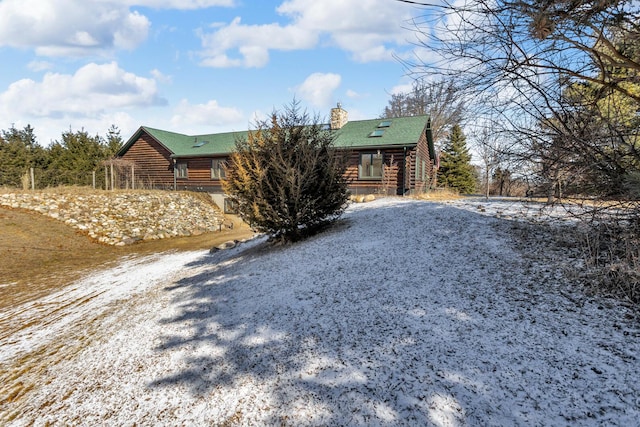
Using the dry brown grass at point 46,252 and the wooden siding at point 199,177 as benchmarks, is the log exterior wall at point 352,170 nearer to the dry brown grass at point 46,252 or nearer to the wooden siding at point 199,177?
the wooden siding at point 199,177

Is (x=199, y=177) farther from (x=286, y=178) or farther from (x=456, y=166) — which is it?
(x=456, y=166)

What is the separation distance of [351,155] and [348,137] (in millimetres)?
6789

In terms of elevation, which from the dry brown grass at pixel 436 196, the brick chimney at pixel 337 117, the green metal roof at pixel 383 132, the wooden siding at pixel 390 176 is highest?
the brick chimney at pixel 337 117

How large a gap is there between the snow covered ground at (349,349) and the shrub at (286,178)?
1950mm

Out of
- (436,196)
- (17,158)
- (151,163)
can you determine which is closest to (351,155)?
(436,196)

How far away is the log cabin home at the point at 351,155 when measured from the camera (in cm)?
1678

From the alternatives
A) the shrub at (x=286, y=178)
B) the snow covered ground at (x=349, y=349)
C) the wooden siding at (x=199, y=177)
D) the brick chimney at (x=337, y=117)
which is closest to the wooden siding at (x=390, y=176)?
the brick chimney at (x=337, y=117)

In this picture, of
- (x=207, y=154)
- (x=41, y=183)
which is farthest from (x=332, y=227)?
(x=41, y=183)

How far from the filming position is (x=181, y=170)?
76.0 ft

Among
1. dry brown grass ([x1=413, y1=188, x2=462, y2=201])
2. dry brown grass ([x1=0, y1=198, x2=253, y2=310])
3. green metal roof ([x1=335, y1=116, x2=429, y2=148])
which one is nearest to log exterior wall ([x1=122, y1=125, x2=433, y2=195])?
green metal roof ([x1=335, y1=116, x2=429, y2=148])

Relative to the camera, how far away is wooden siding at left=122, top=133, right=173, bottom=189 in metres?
23.6

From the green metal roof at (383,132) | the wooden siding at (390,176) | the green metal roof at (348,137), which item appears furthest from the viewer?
the green metal roof at (348,137)

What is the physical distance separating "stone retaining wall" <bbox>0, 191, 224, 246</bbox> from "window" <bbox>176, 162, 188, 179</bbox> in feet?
19.5

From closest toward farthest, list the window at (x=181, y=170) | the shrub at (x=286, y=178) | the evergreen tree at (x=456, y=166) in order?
the shrub at (x=286, y=178) → the window at (x=181, y=170) → the evergreen tree at (x=456, y=166)
